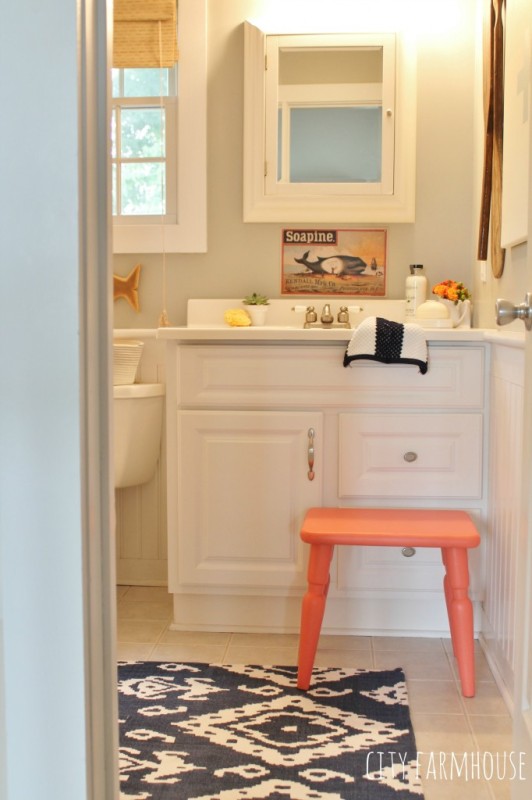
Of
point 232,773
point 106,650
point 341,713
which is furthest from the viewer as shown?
point 341,713

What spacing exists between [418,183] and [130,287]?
3.43 ft

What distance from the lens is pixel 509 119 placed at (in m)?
2.31

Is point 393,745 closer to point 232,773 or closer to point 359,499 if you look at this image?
point 232,773

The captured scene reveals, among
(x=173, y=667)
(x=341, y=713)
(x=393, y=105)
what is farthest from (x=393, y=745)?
(x=393, y=105)

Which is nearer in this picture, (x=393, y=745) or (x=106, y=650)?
(x=106, y=650)

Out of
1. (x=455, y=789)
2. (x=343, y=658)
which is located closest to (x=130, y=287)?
(x=343, y=658)

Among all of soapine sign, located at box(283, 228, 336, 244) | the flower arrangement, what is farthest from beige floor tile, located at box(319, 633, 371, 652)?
soapine sign, located at box(283, 228, 336, 244)

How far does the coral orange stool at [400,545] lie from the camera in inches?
86.7

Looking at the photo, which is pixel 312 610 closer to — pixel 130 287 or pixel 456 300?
pixel 456 300

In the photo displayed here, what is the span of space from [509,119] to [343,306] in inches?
35.9

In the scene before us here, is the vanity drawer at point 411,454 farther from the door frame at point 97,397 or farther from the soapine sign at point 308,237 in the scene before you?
the door frame at point 97,397

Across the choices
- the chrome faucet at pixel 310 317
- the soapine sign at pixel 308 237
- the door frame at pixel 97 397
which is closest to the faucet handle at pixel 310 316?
the chrome faucet at pixel 310 317

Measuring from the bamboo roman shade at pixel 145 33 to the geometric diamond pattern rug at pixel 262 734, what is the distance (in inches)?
77.5

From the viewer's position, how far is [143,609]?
115 inches
